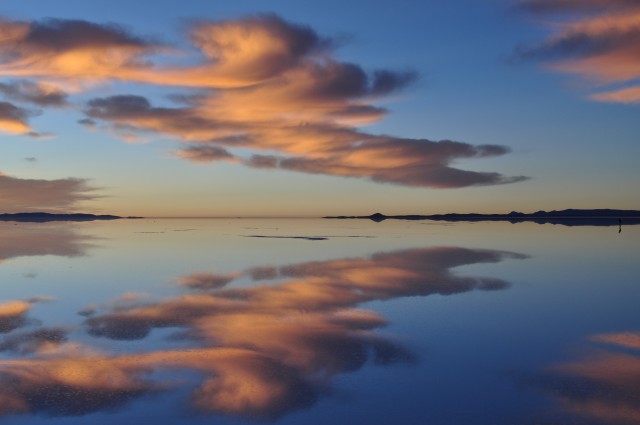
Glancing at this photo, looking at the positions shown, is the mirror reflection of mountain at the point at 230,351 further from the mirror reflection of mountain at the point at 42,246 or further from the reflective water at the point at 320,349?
the mirror reflection of mountain at the point at 42,246

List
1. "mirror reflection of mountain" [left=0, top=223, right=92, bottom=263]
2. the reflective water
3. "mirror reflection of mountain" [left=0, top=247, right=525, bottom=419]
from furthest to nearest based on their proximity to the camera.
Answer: "mirror reflection of mountain" [left=0, top=223, right=92, bottom=263]
"mirror reflection of mountain" [left=0, top=247, right=525, bottom=419]
the reflective water

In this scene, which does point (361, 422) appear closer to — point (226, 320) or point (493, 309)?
point (226, 320)

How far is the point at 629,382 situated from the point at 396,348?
385 cm

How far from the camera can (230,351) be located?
970 cm

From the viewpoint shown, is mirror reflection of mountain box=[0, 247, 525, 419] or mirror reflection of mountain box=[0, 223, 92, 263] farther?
mirror reflection of mountain box=[0, 223, 92, 263]

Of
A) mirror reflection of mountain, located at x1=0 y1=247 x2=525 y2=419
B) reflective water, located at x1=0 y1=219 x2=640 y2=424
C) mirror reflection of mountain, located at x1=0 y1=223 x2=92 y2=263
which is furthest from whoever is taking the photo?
mirror reflection of mountain, located at x1=0 y1=223 x2=92 y2=263

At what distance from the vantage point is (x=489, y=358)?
9.38 m

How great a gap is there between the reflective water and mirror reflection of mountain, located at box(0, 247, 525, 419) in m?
0.04

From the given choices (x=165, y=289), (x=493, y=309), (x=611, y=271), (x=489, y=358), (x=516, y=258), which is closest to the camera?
(x=489, y=358)

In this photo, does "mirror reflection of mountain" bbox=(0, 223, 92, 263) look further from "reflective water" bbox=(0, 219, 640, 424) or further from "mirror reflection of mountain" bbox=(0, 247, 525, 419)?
"mirror reflection of mountain" bbox=(0, 247, 525, 419)

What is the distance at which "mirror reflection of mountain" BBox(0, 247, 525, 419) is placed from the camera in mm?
7363

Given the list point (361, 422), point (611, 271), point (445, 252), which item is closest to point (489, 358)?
point (361, 422)

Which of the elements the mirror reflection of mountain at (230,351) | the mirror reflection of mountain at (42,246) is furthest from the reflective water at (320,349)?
the mirror reflection of mountain at (42,246)

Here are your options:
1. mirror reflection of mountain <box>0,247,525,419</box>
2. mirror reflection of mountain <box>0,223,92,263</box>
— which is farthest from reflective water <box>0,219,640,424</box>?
mirror reflection of mountain <box>0,223,92,263</box>
